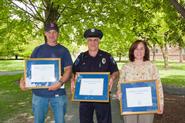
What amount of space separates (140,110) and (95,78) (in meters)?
0.94

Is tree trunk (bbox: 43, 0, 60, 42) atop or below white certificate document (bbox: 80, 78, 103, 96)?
atop

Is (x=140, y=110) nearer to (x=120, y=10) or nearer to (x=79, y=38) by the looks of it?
(x=120, y=10)

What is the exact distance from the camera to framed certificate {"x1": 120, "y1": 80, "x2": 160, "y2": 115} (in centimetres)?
628

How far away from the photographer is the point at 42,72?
22.5 ft

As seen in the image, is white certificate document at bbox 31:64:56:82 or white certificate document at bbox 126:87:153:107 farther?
white certificate document at bbox 31:64:56:82

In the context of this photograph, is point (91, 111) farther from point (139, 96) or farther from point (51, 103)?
point (139, 96)

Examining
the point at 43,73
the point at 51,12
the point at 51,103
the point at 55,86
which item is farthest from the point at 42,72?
the point at 51,12

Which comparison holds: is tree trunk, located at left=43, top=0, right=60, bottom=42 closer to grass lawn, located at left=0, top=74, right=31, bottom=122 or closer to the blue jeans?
grass lawn, located at left=0, top=74, right=31, bottom=122

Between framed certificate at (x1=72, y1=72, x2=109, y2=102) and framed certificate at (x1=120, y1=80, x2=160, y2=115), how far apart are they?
39 centimetres

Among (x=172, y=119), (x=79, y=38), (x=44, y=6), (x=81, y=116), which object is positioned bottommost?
(x=172, y=119)

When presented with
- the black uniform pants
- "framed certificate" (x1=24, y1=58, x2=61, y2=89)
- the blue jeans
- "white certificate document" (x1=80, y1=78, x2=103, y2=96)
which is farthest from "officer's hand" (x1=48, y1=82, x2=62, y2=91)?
the black uniform pants

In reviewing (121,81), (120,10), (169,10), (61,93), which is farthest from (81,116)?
(120,10)

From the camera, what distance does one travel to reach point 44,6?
2155 cm

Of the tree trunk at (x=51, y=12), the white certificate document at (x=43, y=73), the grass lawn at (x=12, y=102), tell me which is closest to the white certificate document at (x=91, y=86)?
the white certificate document at (x=43, y=73)
